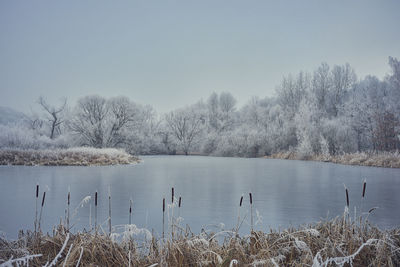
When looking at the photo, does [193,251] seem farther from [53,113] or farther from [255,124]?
[255,124]

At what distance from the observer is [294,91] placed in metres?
22.9

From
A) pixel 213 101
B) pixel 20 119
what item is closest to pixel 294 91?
pixel 213 101

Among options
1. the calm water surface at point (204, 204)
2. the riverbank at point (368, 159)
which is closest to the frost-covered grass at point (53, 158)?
the calm water surface at point (204, 204)

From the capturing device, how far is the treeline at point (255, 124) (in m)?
13.5

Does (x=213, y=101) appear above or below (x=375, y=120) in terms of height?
above

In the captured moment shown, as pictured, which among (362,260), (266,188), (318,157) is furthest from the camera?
(318,157)

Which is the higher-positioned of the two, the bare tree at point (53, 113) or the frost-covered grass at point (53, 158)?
the bare tree at point (53, 113)

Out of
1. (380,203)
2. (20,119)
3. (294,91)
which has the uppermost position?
(294,91)

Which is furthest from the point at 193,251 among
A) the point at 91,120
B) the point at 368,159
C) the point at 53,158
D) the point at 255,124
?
the point at 255,124

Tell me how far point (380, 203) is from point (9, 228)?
4.38m

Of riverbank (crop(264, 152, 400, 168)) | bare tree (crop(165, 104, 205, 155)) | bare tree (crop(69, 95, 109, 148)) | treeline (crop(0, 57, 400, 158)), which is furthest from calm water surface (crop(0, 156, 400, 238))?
bare tree (crop(165, 104, 205, 155))

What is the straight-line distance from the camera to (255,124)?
24.2 m

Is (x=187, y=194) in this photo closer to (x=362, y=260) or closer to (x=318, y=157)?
(x=362, y=260)

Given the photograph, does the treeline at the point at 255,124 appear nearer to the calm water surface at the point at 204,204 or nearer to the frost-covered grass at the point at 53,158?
the frost-covered grass at the point at 53,158
